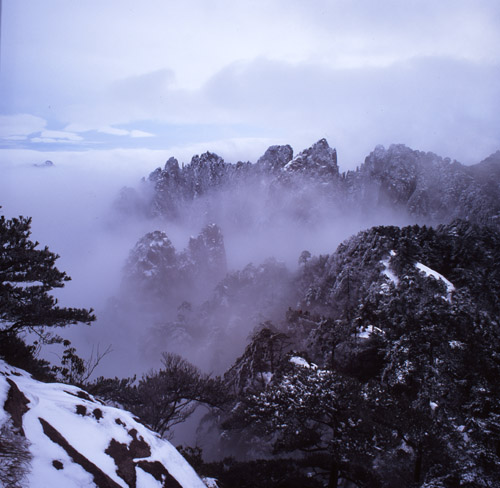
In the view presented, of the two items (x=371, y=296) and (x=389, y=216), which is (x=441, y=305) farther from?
(x=389, y=216)

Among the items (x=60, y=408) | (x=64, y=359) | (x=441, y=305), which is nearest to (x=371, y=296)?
(x=441, y=305)

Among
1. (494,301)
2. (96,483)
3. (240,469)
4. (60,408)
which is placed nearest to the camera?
(96,483)

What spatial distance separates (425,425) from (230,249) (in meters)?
180

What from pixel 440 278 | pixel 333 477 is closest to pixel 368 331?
pixel 440 278

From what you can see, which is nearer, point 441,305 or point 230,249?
point 441,305

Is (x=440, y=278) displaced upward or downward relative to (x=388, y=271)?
upward

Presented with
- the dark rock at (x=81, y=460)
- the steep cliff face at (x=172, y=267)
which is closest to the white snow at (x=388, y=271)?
the dark rock at (x=81, y=460)

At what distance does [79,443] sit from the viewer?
8.09 metres

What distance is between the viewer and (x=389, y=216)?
15725 centimetres

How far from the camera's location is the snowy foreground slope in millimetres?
6911

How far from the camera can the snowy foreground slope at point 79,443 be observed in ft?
22.7

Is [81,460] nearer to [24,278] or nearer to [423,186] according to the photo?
[24,278]

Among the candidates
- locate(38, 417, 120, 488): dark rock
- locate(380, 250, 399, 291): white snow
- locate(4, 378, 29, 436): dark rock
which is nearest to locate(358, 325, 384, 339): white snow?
locate(380, 250, 399, 291): white snow

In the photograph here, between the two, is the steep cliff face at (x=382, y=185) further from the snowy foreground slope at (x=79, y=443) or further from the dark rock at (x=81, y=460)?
the dark rock at (x=81, y=460)
